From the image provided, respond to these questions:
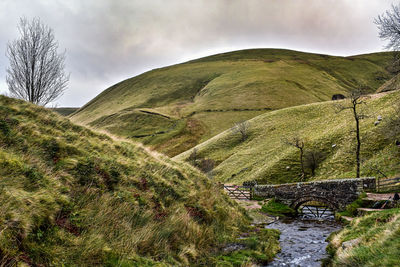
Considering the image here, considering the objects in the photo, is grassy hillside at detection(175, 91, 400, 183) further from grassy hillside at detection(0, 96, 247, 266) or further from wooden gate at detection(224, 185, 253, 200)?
grassy hillside at detection(0, 96, 247, 266)

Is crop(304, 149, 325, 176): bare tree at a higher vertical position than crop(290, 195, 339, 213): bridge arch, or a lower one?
higher

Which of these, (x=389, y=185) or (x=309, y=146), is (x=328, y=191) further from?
(x=309, y=146)

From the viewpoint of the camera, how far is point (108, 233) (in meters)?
7.62

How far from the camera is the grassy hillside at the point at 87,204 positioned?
19.6 feet

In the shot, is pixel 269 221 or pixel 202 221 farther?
pixel 269 221

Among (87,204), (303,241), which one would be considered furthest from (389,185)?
(87,204)

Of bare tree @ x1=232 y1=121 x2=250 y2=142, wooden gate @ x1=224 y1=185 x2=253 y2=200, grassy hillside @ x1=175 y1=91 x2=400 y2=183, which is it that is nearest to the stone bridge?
wooden gate @ x1=224 y1=185 x2=253 y2=200

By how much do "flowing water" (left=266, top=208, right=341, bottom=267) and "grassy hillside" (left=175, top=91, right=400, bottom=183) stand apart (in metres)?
13.6

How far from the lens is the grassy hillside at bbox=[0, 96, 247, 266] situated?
598 centimetres

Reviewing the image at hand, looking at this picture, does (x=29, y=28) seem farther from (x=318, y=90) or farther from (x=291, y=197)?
(x=318, y=90)

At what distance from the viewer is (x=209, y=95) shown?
128875 mm

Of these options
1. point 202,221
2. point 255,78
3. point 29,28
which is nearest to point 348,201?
point 202,221

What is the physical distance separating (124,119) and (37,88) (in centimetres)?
9835

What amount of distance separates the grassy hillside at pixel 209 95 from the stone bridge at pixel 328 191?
190ft
